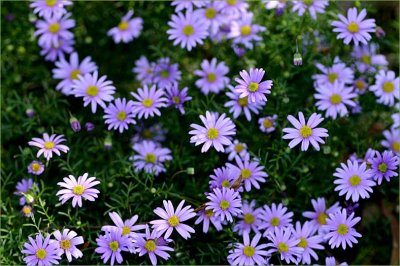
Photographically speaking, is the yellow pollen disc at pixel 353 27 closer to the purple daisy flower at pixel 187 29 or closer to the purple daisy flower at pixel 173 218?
the purple daisy flower at pixel 187 29

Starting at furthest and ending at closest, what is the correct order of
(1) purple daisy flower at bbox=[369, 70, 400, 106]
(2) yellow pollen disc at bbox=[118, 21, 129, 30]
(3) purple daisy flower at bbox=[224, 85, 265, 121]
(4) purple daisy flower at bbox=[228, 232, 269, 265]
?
(2) yellow pollen disc at bbox=[118, 21, 129, 30] → (1) purple daisy flower at bbox=[369, 70, 400, 106] → (3) purple daisy flower at bbox=[224, 85, 265, 121] → (4) purple daisy flower at bbox=[228, 232, 269, 265]

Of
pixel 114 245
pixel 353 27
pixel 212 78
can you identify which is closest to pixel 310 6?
pixel 353 27

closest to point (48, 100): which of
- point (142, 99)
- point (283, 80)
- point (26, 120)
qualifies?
point (26, 120)

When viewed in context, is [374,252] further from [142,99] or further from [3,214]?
[3,214]

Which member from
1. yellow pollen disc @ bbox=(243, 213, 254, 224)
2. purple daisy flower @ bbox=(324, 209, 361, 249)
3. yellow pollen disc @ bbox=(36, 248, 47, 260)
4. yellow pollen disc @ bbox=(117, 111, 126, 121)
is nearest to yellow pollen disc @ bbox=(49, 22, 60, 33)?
yellow pollen disc @ bbox=(117, 111, 126, 121)

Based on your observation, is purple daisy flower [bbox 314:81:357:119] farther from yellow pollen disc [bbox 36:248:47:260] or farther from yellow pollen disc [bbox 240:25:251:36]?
yellow pollen disc [bbox 36:248:47:260]
